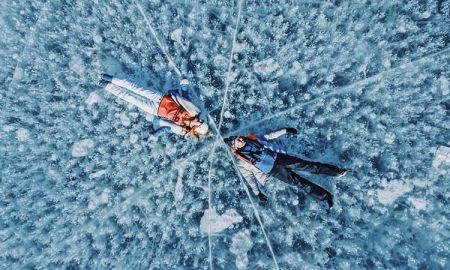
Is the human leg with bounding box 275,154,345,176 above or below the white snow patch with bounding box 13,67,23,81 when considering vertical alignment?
below

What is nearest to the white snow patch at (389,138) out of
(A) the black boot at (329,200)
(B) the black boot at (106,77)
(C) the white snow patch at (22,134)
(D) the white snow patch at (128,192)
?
(A) the black boot at (329,200)

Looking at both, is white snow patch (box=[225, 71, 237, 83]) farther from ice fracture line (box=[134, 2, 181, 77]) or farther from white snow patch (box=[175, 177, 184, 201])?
white snow patch (box=[175, 177, 184, 201])

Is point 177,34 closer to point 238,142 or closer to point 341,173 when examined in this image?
point 238,142

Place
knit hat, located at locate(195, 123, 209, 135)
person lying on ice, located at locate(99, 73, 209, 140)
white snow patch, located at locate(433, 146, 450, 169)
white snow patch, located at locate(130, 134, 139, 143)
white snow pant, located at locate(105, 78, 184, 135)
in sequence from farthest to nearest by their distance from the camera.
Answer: white snow patch, located at locate(130, 134, 139, 143) < white snow patch, located at locate(433, 146, 450, 169) < white snow pant, located at locate(105, 78, 184, 135) < person lying on ice, located at locate(99, 73, 209, 140) < knit hat, located at locate(195, 123, 209, 135)

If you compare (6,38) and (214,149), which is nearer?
(214,149)

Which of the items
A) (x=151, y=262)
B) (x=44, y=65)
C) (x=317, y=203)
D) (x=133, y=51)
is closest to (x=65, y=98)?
(x=44, y=65)

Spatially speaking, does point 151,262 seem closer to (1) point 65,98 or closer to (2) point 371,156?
(1) point 65,98

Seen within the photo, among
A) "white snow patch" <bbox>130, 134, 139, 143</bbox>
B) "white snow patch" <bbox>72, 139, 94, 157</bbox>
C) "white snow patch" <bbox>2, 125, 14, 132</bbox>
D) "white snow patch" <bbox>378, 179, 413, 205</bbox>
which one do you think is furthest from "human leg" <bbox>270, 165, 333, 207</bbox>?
"white snow patch" <bbox>2, 125, 14, 132</bbox>
